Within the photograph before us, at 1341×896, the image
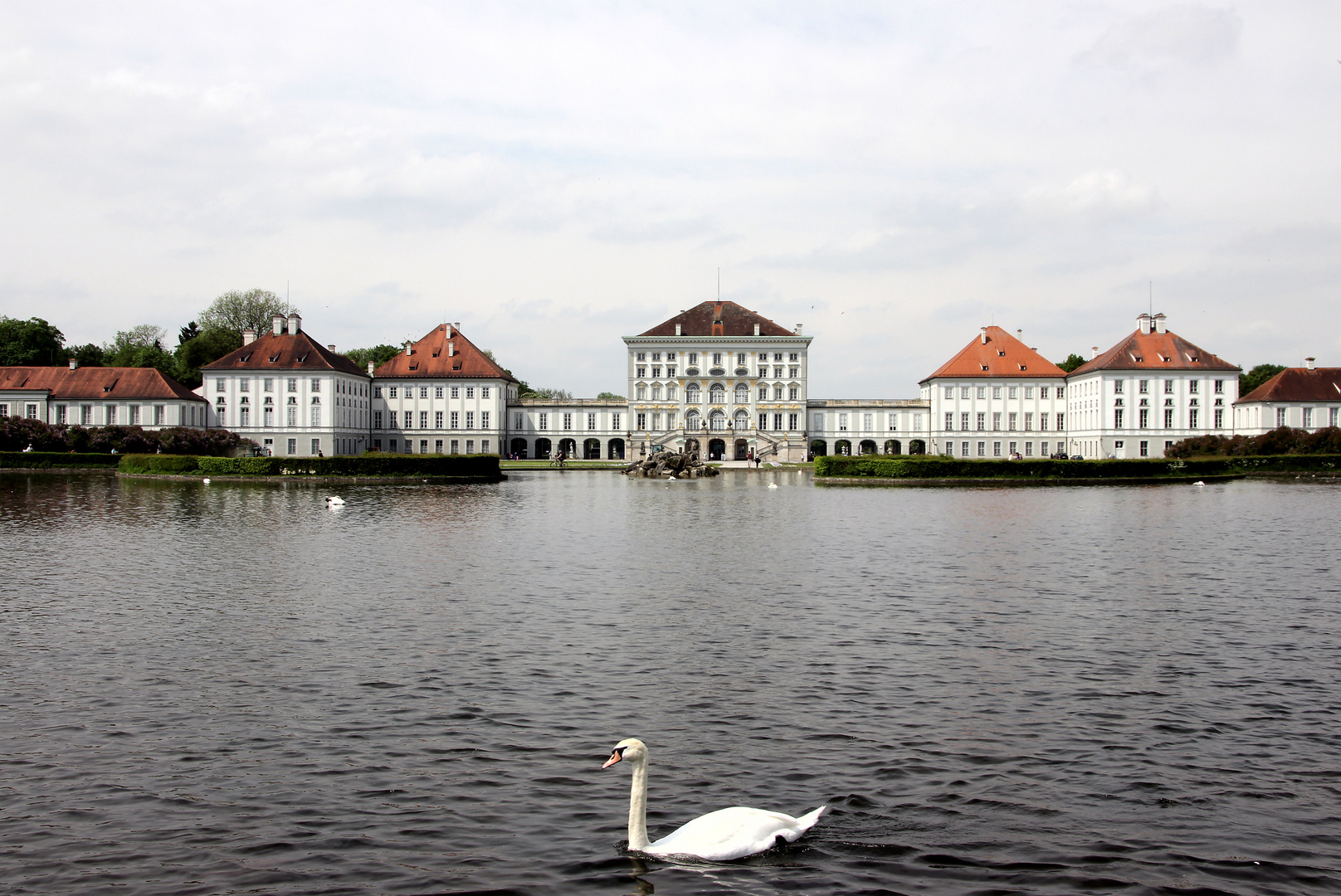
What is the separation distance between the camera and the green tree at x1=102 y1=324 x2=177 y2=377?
380ft

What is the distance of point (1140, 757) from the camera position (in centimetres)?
1084

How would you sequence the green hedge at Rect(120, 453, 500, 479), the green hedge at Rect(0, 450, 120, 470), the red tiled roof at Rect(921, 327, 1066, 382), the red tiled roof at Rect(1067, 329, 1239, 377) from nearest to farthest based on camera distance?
the green hedge at Rect(120, 453, 500, 479), the green hedge at Rect(0, 450, 120, 470), the red tiled roof at Rect(1067, 329, 1239, 377), the red tiled roof at Rect(921, 327, 1066, 382)

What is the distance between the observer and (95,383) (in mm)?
97562

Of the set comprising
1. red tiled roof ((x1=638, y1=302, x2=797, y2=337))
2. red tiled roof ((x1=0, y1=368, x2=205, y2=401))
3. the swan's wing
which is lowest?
the swan's wing

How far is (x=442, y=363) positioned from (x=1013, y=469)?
71414 mm

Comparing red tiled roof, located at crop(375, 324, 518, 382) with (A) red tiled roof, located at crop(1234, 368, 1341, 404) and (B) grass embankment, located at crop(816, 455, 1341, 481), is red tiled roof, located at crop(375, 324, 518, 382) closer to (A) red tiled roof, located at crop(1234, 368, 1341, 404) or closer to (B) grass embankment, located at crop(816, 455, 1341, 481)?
(B) grass embankment, located at crop(816, 455, 1341, 481)

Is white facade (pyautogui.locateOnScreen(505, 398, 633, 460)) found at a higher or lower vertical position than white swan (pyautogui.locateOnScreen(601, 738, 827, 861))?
higher

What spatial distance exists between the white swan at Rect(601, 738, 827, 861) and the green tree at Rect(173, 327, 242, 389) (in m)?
119

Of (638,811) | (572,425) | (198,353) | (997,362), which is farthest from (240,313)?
(638,811)

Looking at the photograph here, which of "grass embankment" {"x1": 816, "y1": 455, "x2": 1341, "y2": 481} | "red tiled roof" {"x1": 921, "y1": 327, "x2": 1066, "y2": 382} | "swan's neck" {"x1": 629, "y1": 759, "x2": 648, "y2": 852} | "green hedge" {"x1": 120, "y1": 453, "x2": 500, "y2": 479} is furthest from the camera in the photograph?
"red tiled roof" {"x1": 921, "y1": 327, "x2": 1066, "y2": 382}

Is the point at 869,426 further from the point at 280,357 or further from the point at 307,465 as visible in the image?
the point at 307,465

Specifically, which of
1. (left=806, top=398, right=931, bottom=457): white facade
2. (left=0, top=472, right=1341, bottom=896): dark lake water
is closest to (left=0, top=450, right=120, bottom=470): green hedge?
(left=0, top=472, right=1341, bottom=896): dark lake water

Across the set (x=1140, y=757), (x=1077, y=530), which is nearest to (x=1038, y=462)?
(x=1077, y=530)

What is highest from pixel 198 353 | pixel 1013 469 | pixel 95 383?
pixel 198 353
